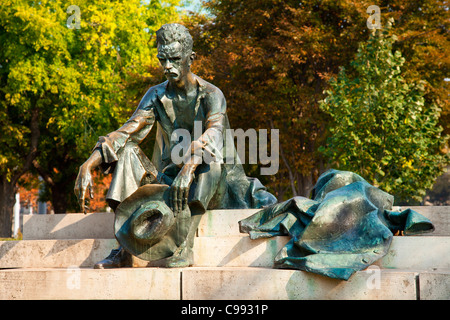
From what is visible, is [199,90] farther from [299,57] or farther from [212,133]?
[299,57]

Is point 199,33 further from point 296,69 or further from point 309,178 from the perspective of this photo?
point 309,178

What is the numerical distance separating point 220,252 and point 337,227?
1.14 metres

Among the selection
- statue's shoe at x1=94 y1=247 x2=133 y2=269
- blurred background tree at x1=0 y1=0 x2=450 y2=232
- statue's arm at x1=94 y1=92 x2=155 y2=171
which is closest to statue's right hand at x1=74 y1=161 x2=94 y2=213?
statue's arm at x1=94 y1=92 x2=155 y2=171

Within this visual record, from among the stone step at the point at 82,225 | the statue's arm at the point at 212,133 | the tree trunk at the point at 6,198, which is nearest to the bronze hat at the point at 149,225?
the statue's arm at the point at 212,133

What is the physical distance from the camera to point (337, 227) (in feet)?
18.8

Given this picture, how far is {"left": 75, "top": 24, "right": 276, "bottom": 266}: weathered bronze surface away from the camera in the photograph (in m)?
5.83

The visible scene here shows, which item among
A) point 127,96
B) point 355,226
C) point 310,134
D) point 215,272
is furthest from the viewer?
point 127,96

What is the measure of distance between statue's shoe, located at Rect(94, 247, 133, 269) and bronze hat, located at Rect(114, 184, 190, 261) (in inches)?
6.7

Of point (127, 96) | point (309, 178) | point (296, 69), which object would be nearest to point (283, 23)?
point (296, 69)

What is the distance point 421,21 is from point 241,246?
44.7 ft

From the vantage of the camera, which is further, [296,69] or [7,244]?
[296,69]

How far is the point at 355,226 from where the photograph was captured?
18.9 ft

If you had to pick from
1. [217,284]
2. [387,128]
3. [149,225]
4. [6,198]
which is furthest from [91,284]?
[6,198]

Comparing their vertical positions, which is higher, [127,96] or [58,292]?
[127,96]
